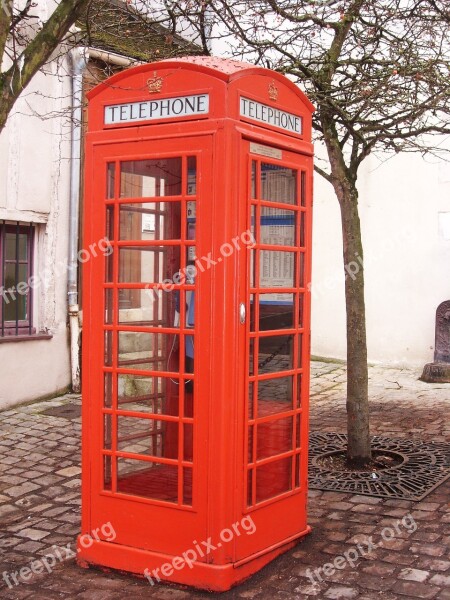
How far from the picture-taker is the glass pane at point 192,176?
3986mm

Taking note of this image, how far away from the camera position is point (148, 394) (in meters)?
4.32

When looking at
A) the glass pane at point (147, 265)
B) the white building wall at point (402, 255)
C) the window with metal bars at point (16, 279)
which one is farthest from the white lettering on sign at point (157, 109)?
the white building wall at point (402, 255)

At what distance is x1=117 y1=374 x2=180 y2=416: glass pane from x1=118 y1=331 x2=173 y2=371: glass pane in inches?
2.7

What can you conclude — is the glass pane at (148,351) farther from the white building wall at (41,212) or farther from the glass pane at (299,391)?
the white building wall at (41,212)

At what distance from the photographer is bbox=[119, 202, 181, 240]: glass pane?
13.8 feet

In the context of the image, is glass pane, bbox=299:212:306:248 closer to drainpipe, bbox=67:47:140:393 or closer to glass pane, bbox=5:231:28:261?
glass pane, bbox=5:231:28:261

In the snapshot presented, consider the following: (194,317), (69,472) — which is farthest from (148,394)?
(69,472)

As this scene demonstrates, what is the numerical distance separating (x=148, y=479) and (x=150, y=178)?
1723 mm

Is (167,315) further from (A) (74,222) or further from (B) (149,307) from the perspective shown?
(A) (74,222)

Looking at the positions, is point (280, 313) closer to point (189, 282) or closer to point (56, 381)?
point (189, 282)

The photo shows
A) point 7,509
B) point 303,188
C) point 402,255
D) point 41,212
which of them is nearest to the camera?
point 303,188

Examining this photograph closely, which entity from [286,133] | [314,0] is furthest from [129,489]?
[314,0]

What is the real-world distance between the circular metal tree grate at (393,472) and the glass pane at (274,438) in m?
1.46

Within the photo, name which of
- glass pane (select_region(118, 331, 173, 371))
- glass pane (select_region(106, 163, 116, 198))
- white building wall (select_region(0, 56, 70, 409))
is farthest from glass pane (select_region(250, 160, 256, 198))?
white building wall (select_region(0, 56, 70, 409))
